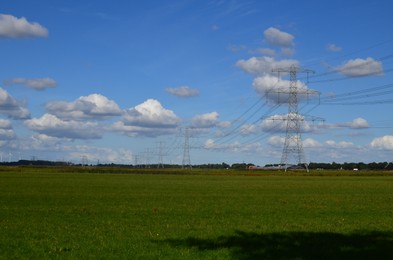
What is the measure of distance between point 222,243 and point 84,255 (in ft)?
14.9

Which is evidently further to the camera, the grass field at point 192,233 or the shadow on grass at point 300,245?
the grass field at point 192,233

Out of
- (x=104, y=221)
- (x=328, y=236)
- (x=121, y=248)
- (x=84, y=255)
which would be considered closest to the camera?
(x=84, y=255)

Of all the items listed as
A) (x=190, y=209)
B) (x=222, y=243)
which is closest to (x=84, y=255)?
(x=222, y=243)

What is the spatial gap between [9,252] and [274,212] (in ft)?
54.3

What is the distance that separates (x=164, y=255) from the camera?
596 inches

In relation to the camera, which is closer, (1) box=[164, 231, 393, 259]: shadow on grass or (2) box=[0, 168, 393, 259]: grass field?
(1) box=[164, 231, 393, 259]: shadow on grass

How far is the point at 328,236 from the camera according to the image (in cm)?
1933

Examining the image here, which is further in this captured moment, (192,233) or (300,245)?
(192,233)

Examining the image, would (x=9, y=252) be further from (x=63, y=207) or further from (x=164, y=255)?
(x=63, y=207)

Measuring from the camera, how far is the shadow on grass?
1536cm

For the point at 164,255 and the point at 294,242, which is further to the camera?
the point at 294,242

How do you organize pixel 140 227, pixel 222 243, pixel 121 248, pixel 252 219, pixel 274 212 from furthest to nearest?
1. pixel 274 212
2. pixel 252 219
3. pixel 140 227
4. pixel 222 243
5. pixel 121 248

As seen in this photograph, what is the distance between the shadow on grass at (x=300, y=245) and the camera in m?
15.4

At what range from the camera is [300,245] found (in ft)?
56.0
